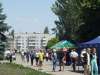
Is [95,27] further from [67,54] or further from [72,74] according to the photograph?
[72,74]

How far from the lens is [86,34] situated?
4450 cm

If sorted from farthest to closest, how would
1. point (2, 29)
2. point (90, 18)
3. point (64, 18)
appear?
point (64, 18) → point (2, 29) → point (90, 18)

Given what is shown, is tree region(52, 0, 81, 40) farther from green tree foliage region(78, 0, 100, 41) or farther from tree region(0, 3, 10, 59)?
Answer: green tree foliage region(78, 0, 100, 41)

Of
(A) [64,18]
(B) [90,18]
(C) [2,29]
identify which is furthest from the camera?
(A) [64,18]

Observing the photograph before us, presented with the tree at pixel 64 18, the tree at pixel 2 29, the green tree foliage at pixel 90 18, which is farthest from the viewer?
the tree at pixel 64 18

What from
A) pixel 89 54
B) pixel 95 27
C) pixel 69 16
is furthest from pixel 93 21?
pixel 69 16

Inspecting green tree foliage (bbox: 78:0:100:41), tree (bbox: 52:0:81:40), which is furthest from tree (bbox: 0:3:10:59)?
green tree foliage (bbox: 78:0:100:41)

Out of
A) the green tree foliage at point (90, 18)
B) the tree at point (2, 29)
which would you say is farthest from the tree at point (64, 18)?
the green tree foliage at point (90, 18)

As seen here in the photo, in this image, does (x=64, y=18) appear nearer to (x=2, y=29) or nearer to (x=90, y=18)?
(x=2, y=29)

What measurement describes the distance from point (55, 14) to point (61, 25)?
310 centimetres

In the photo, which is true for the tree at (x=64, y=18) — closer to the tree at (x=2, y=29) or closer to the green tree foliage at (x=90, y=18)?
the tree at (x=2, y=29)

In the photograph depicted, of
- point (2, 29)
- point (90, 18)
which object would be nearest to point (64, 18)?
point (2, 29)

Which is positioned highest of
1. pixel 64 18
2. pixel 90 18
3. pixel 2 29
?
pixel 64 18

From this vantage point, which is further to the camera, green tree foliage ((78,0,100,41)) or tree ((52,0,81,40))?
tree ((52,0,81,40))
